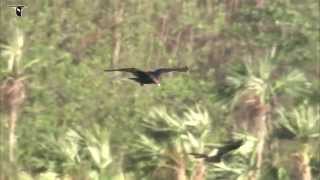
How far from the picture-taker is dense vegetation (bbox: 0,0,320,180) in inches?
1104

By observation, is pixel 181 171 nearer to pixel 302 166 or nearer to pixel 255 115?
pixel 302 166

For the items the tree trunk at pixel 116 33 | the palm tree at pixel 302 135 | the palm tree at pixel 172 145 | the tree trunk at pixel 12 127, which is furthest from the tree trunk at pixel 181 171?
the tree trunk at pixel 116 33

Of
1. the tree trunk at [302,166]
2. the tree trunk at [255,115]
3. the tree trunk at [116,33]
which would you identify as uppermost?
the tree trunk at [116,33]

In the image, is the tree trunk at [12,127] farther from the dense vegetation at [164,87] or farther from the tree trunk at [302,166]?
the tree trunk at [302,166]

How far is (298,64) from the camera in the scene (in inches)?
2046

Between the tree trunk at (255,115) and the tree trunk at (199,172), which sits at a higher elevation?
the tree trunk at (255,115)

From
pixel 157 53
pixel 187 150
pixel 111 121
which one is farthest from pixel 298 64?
pixel 187 150

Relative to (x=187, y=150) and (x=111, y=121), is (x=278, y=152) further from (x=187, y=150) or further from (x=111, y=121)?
(x=187, y=150)

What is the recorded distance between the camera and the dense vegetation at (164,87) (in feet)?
92.0

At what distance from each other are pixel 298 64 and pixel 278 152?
498 inches

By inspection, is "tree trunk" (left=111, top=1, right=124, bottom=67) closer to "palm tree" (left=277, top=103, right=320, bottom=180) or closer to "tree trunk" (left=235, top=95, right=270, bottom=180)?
"tree trunk" (left=235, top=95, right=270, bottom=180)

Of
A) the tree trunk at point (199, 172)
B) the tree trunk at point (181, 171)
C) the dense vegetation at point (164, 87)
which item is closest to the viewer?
the tree trunk at point (181, 171)

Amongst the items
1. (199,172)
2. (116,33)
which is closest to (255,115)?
(199,172)

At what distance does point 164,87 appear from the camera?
1937 inches
